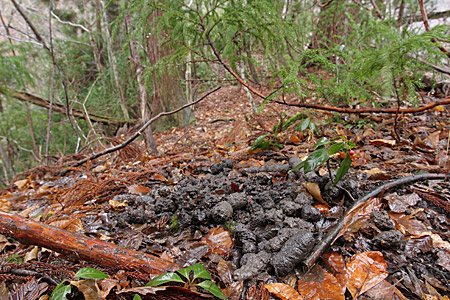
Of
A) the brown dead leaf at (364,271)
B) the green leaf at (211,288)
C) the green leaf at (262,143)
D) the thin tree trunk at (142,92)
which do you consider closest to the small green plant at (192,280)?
the green leaf at (211,288)

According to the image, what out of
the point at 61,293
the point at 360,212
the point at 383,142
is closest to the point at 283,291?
the point at 360,212

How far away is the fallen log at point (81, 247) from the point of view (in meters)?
1.00

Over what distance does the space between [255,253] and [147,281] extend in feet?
1.62

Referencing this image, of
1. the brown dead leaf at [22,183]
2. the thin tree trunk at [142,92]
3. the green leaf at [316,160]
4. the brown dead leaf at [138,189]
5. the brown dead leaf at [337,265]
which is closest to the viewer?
the brown dead leaf at [337,265]

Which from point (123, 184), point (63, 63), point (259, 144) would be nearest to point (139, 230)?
point (123, 184)

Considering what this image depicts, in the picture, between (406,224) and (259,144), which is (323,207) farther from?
(259,144)

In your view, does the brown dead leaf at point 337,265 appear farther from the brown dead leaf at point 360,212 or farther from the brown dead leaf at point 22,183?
the brown dead leaf at point 22,183

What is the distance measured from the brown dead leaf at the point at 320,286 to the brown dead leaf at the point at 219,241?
0.37 m

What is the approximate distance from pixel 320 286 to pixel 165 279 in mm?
611

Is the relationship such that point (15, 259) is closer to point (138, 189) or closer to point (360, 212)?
point (138, 189)

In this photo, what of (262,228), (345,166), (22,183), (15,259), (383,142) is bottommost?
(22,183)

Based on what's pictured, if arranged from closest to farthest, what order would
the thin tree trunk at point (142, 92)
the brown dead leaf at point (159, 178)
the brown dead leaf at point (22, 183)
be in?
the brown dead leaf at point (159, 178)
the brown dead leaf at point (22, 183)
the thin tree trunk at point (142, 92)

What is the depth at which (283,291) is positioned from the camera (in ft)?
3.11

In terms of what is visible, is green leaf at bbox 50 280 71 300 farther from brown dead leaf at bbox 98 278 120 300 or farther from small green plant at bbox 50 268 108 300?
brown dead leaf at bbox 98 278 120 300
